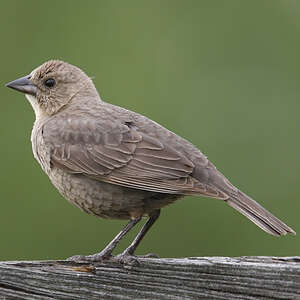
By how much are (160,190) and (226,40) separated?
304cm

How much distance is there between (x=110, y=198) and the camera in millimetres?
4594

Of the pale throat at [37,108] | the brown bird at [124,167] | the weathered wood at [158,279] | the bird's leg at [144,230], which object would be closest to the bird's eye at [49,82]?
the pale throat at [37,108]

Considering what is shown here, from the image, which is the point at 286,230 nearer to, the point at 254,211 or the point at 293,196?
the point at 254,211

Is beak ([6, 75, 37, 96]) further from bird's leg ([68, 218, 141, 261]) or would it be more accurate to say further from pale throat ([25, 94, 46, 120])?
bird's leg ([68, 218, 141, 261])

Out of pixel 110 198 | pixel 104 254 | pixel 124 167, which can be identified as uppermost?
pixel 124 167

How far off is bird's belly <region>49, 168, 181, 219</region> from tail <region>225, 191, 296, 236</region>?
369 mm

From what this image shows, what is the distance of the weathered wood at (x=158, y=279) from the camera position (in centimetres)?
300

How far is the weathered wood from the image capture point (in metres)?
3.00

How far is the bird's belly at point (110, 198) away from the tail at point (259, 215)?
1.21 feet

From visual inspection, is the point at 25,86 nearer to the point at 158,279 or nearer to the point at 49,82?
the point at 49,82

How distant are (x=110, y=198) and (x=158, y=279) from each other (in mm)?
1458

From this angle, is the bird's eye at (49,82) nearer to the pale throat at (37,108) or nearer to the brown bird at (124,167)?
the pale throat at (37,108)

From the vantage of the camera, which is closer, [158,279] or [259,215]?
[158,279]

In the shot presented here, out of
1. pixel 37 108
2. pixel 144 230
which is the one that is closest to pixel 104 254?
pixel 144 230
